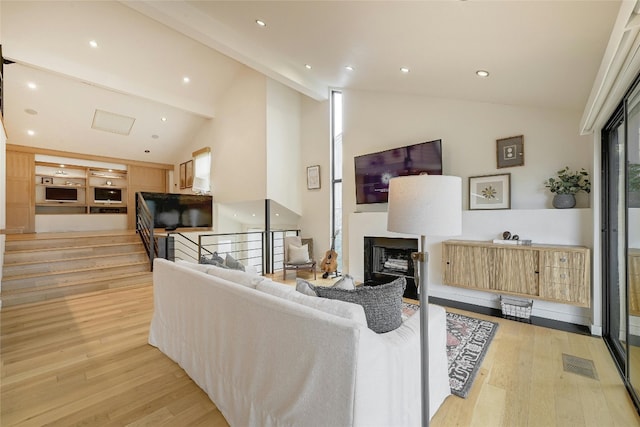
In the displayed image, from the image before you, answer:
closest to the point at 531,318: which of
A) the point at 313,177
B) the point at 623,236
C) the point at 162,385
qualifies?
the point at 623,236

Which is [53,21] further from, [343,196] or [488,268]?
[488,268]

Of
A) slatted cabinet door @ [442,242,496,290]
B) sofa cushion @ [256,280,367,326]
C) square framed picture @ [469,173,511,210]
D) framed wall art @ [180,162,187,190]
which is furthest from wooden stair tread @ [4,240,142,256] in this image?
square framed picture @ [469,173,511,210]

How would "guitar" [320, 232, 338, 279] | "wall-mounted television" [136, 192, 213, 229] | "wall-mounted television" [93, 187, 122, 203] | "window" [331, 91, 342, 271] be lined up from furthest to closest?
"wall-mounted television" [93, 187, 122, 203] → "wall-mounted television" [136, 192, 213, 229] → "window" [331, 91, 342, 271] → "guitar" [320, 232, 338, 279]

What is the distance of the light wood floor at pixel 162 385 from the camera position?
1.65m

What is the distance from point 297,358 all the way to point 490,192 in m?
3.52

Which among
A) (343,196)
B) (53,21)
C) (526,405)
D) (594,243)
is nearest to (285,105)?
(343,196)

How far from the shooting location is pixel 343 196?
548 cm

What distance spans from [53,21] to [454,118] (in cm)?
648

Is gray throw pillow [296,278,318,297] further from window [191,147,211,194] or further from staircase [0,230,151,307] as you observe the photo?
→ window [191,147,211,194]

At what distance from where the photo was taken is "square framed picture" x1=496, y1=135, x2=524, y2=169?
3469 mm

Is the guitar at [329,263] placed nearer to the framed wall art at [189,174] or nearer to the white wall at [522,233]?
the white wall at [522,233]

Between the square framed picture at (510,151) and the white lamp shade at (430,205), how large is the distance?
2.93 m

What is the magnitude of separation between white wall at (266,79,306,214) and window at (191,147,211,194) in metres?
2.40

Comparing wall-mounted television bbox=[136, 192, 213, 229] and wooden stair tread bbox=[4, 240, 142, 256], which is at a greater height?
wall-mounted television bbox=[136, 192, 213, 229]
